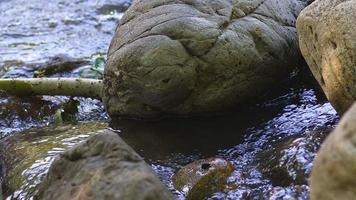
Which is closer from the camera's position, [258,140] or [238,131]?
[258,140]

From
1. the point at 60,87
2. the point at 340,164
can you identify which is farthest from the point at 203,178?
the point at 60,87

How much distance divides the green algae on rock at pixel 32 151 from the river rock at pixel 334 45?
215cm

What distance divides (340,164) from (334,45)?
2.10 meters

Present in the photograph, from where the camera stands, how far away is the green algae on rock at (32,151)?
15.0 feet

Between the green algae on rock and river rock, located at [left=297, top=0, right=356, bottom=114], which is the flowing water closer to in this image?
the green algae on rock

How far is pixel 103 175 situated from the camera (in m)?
3.25

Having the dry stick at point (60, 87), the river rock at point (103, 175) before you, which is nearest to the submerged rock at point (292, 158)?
the river rock at point (103, 175)

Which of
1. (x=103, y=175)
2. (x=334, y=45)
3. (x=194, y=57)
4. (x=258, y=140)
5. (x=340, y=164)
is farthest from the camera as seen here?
(x=194, y=57)

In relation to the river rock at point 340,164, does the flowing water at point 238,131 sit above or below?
below

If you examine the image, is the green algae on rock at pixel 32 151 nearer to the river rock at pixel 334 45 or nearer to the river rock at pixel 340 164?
the river rock at pixel 334 45

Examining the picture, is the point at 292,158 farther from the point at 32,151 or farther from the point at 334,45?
the point at 32,151

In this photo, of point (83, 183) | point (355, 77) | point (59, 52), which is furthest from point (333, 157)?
point (59, 52)

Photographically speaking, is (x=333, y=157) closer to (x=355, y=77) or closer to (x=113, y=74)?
(x=355, y=77)

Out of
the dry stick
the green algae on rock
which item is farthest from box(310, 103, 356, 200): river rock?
the dry stick
